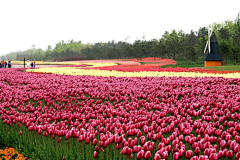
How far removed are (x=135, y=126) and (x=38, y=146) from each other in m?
2.28

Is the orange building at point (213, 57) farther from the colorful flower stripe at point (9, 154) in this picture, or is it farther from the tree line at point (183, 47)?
the colorful flower stripe at point (9, 154)

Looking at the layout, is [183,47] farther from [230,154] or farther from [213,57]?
[230,154]

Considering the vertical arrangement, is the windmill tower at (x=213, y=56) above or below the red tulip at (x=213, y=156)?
above

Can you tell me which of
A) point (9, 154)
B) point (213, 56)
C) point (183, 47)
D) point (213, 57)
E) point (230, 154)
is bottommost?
point (9, 154)

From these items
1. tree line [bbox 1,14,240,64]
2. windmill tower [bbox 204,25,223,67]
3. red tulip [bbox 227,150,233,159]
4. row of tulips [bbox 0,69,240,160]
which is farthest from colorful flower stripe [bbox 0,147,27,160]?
tree line [bbox 1,14,240,64]

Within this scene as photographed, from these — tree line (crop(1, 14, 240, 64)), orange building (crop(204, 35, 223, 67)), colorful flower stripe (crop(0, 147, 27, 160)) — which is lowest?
colorful flower stripe (crop(0, 147, 27, 160))

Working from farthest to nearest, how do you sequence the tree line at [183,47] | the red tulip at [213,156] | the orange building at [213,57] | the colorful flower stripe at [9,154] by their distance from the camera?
the tree line at [183,47], the orange building at [213,57], the colorful flower stripe at [9,154], the red tulip at [213,156]

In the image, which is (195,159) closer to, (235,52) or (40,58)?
(235,52)

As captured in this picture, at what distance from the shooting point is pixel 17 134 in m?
6.08

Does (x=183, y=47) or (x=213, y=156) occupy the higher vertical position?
(x=183, y=47)

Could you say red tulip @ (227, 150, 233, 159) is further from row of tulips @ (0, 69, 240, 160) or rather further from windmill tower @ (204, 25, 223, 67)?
windmill tower @ (204, 25, 223, 67)

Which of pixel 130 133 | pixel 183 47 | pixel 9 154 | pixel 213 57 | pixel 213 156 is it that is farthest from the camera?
pixel 183 47

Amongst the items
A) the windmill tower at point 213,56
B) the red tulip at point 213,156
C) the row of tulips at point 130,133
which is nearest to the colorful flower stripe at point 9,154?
the row of tulips at point 130,133

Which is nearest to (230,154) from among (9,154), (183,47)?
(9,154)
